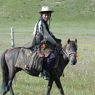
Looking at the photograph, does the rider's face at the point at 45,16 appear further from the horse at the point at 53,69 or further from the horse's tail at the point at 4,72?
the horse's tail at the point at 4,72

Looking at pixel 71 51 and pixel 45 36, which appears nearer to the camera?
pixel 45 36

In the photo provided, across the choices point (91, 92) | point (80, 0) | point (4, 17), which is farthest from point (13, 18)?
point (91, 92)

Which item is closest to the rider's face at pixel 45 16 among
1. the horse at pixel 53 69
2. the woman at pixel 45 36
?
the woman at pixel 45 36

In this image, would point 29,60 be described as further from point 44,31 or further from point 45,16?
point 45,16

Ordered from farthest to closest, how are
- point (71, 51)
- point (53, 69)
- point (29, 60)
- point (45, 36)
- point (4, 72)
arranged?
point (4, 72)
point (29, 60)
point (53, 69)
point (71, 51)
point (45, 36)

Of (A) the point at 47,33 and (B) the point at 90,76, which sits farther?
(B) the point at 90,76

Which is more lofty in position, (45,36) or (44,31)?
(44,31)

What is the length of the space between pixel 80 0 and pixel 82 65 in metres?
78.0

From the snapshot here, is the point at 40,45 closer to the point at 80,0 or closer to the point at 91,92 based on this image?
the point at 91,92

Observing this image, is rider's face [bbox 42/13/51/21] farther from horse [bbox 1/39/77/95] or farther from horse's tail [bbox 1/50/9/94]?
horse's tail [bbox 1/50/9/94]

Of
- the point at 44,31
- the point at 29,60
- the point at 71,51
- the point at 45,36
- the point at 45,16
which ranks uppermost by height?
the point at 45,16

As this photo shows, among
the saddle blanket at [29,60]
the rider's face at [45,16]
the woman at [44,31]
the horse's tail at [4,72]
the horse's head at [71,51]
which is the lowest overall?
the horse's tail at [4,72]

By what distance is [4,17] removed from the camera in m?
89.9

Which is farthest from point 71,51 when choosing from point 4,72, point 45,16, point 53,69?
point 4,72
